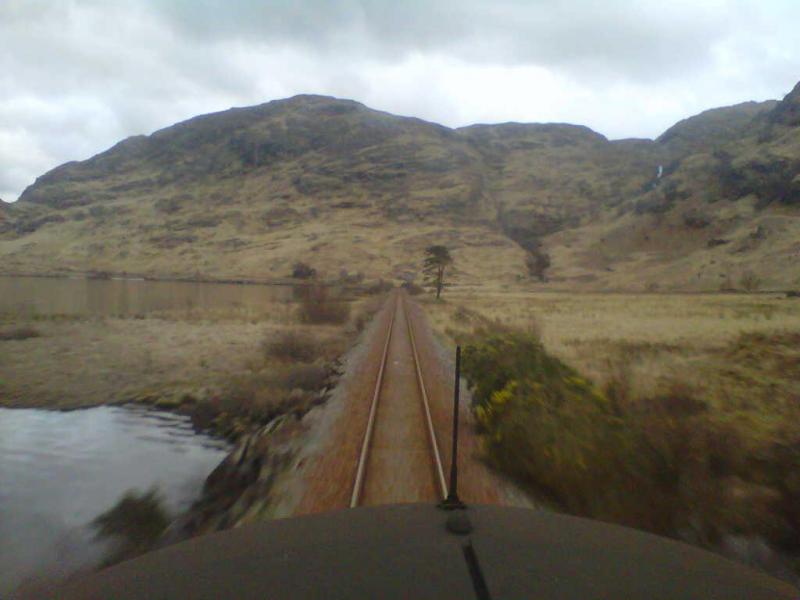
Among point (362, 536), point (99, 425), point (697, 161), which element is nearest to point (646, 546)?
point (362, 536)

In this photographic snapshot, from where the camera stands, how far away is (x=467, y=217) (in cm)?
15338

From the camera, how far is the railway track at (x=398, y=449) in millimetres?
6820

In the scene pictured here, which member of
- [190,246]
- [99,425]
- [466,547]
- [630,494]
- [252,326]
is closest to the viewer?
[466,547]

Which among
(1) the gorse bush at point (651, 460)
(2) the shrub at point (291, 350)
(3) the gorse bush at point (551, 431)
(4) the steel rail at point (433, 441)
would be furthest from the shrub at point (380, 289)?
(1) the gorse bush at point (651, 460)

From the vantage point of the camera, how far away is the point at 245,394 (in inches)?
537

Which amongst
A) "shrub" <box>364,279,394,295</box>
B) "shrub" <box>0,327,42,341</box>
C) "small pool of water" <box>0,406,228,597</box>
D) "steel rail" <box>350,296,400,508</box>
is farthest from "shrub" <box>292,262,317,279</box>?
"small pool of water" <box>0,406,228,597</box>

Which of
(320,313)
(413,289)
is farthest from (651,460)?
(413,289)

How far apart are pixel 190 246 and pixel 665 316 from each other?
417ft

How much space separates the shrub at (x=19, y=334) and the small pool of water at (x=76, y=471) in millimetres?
12671

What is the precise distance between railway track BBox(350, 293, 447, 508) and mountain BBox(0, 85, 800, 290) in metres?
59.7

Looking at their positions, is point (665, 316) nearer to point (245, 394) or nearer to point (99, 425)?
point (245, 394)

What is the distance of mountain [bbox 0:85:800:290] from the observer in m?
88.4

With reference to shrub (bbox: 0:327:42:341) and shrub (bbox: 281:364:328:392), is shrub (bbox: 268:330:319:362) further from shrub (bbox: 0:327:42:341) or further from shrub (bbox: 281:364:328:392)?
shrub (bbox: 0:327:42:341)

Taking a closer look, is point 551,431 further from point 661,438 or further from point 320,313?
point 320,313
